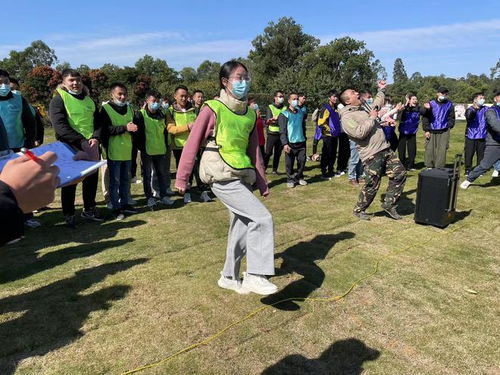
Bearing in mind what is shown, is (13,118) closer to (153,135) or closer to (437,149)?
(153,135)

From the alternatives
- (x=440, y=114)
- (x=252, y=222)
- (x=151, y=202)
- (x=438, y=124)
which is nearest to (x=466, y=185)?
(x=438, y=124)

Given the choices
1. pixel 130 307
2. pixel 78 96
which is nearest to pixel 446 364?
pixel 130 307

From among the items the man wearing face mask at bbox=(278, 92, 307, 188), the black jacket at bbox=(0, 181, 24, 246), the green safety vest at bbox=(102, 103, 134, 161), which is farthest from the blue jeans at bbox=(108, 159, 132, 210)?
the black jacket at bbox=(0, 181, 24, 246)

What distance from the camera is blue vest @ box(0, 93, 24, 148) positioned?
5.82 metres

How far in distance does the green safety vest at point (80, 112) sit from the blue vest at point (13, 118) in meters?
0.75

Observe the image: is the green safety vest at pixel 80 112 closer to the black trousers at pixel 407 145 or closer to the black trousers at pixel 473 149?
the black trousers at pixel 407 145

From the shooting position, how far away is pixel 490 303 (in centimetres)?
379

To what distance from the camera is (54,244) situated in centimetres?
538

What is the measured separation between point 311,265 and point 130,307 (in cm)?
205

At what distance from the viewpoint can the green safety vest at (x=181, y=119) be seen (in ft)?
24.8

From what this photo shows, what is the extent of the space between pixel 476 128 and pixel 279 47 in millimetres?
63078

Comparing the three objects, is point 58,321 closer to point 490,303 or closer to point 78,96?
point 78,96

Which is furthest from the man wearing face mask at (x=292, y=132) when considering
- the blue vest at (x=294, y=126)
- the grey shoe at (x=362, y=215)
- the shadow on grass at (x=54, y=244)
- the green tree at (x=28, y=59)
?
the green tree at (x=28, y=59)

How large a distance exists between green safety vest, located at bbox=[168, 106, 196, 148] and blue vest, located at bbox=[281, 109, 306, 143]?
85.9 inches
